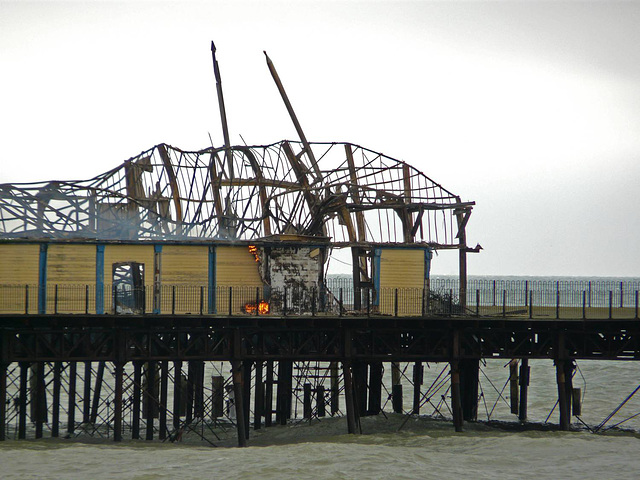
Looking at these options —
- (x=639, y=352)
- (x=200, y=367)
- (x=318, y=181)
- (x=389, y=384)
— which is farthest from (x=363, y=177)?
(x=389, y=384)

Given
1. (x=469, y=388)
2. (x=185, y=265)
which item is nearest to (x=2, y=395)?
(x=185, y=265)

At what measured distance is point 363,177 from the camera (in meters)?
51.8

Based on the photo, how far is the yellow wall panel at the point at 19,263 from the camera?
4191 centimetres

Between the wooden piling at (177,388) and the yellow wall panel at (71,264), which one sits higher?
the yellow wall panel at (71,264)

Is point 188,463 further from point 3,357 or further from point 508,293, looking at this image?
point 508,293

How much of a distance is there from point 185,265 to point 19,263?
763 cm

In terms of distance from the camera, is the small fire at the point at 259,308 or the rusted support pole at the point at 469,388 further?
the rusted support pole at the point at 469,388

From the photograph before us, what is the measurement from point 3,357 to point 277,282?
1287 cm

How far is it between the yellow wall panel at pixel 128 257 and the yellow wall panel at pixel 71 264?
615mm

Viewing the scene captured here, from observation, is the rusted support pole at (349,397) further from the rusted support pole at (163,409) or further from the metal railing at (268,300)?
the rusted support pole at (163,409)

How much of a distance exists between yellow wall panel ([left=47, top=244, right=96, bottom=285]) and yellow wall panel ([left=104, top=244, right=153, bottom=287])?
2.02ft

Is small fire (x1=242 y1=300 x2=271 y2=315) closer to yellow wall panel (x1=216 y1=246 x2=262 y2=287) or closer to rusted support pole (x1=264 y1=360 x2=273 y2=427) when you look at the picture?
yellow wall panel (x1=216 y1=246 x2=262 y2=287)

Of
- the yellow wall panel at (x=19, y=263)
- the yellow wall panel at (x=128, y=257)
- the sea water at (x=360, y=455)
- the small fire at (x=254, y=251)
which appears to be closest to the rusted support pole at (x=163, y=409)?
the sea water at (x=360, y=455)

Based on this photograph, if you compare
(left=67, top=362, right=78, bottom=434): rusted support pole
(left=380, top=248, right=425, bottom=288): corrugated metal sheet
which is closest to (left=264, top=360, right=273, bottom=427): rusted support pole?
(left=380, top=248, right=425, bottom=288): corrugated metal sheet
